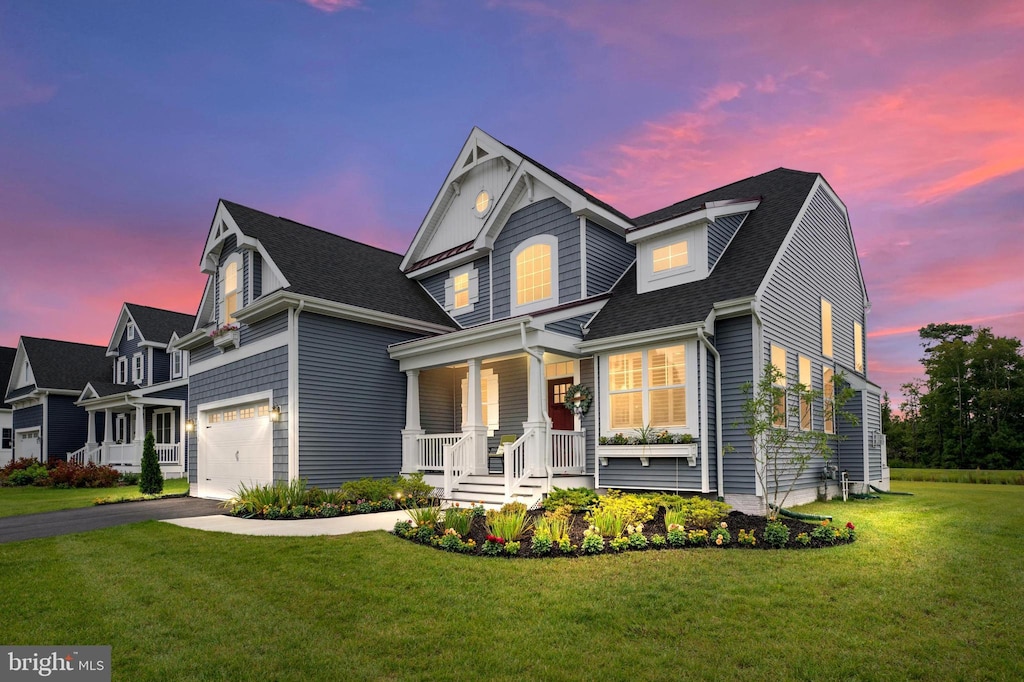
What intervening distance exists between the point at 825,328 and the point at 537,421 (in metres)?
8.31

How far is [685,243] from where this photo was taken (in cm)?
1374

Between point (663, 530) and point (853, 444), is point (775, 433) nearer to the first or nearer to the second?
point (663, 530)

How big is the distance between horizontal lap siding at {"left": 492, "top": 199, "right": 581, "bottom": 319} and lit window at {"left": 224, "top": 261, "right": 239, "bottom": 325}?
24.2 feet

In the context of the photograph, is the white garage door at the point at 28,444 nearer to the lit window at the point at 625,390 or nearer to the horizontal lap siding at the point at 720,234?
the lit window at the point at 625,390

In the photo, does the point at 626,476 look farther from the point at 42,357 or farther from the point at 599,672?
the point at 42,357

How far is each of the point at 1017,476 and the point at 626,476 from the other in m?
21.3

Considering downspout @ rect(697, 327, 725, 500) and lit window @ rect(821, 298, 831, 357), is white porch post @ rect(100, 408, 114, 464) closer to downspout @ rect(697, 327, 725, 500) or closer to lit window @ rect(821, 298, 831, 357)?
downspout @ rect(697, 327, 725, 500)

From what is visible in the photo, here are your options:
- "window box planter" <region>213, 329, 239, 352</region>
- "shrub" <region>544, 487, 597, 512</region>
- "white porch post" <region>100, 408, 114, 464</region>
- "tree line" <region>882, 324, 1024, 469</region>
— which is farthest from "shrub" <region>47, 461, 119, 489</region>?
"tree line" <region>882, 324, 1024, 469</region>

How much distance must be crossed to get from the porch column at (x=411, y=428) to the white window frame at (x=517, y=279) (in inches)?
123

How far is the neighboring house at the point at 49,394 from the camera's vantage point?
30.9 metres

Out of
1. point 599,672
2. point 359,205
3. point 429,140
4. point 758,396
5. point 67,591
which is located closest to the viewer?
point 599,672

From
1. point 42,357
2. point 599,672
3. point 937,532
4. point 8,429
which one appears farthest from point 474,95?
point 8,429

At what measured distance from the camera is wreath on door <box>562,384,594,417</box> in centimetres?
1351

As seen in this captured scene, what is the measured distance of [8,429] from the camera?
116ft
